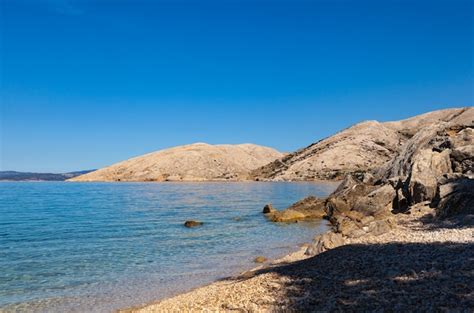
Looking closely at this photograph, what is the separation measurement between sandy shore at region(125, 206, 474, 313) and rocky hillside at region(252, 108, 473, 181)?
396ft

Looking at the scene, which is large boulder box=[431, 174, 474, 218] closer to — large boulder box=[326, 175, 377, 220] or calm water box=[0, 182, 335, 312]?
calm water box=[0, 182, 335, 312]

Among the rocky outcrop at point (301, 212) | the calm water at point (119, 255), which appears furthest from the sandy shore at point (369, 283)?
the rocky outcrop at point (301, 212)

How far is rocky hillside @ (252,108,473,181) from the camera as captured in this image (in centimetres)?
14288

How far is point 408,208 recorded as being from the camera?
92.6 ft

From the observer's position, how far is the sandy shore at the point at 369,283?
33.1 feet

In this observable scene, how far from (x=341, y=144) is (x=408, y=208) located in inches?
5243

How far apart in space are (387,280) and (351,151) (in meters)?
144

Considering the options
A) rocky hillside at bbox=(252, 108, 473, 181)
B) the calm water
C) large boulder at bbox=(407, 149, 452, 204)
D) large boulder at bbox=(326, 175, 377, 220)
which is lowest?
the calm water

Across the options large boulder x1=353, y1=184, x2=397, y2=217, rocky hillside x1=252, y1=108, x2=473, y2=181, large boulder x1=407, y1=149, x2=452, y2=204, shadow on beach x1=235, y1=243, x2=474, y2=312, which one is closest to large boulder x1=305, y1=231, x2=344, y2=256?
shadow on beach x1=235, y1=243, x2=474, y2=312

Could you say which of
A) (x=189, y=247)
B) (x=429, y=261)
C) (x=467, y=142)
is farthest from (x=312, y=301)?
(x=467, y=142)

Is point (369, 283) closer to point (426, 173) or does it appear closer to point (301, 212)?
point (426, 173)

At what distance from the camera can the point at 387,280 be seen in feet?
38.0

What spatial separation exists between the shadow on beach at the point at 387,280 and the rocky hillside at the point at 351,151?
12168 cm

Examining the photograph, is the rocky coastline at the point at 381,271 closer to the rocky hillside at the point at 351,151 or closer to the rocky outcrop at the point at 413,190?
the rocky outcrop at the point at 413,190
